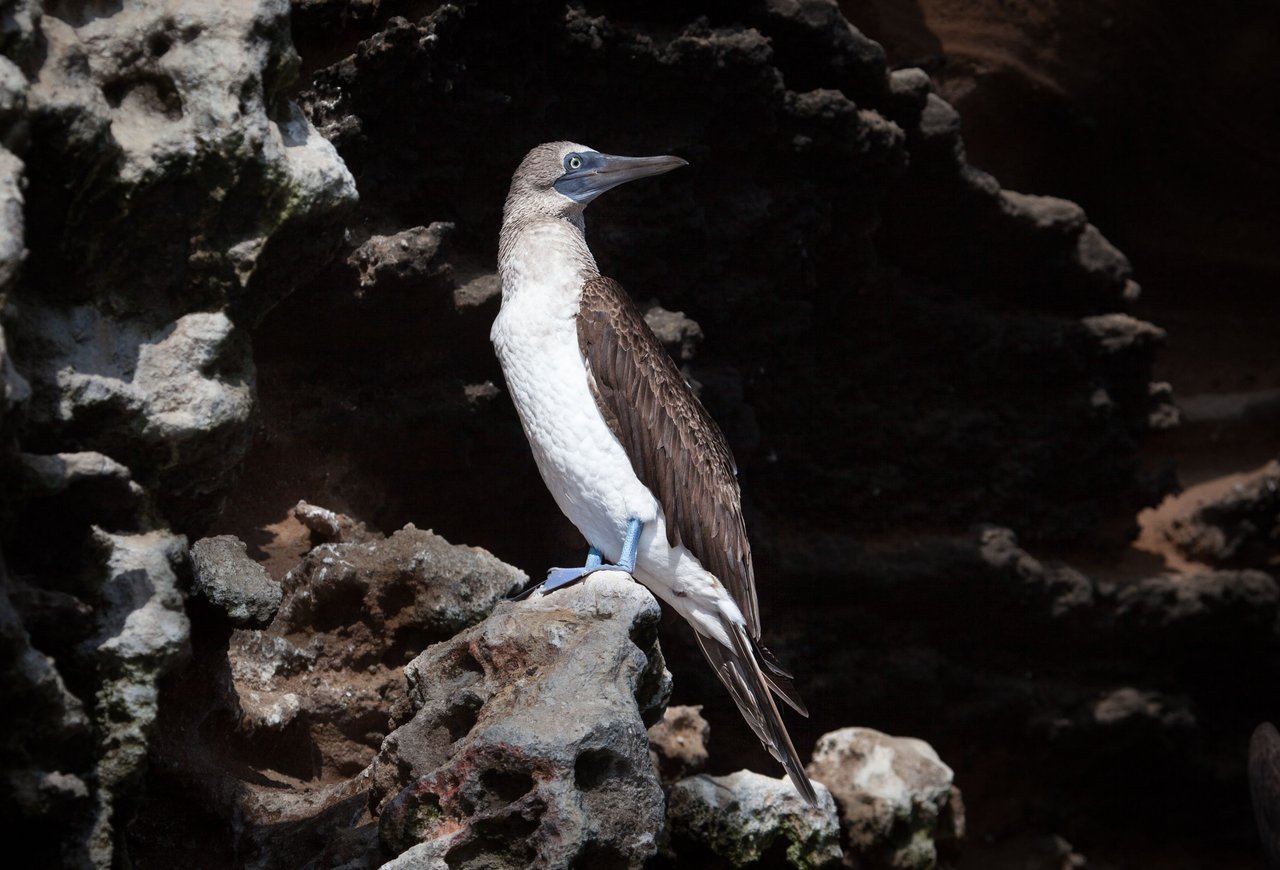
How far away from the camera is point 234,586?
4.01 metres

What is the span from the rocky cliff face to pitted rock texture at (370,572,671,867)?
0.02m

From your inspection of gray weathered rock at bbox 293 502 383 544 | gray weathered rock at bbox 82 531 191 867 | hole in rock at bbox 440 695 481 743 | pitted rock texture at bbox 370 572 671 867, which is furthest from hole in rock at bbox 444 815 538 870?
gray weathered rock at bbox 293 502 383 544

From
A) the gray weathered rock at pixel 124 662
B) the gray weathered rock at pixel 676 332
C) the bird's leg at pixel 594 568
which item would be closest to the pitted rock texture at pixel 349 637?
the bird's leg at pixel 594 568

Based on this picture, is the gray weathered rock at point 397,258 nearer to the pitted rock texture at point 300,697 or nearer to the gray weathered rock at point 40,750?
the pitted rock texture at point 300,697

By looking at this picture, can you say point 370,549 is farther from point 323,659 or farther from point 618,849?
point 618,849

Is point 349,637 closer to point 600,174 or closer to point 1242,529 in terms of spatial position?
point 600,174

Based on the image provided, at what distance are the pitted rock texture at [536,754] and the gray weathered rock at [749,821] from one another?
1.24 meters

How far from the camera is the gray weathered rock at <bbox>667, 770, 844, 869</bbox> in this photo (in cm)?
479

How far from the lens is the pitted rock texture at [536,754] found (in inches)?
127

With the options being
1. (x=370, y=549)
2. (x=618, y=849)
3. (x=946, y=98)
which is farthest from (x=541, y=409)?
(x=946, y=98)

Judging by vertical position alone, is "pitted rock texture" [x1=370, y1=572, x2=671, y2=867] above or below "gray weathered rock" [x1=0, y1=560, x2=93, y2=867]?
below

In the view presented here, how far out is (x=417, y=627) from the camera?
182 inches

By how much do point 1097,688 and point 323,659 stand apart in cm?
517

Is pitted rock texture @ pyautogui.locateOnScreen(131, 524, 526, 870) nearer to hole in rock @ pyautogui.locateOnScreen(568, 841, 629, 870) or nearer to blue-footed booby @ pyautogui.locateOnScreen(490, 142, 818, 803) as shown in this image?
blue-footed booby @ pyautogui.locateOnScreen(490, 142, 818, 803)
